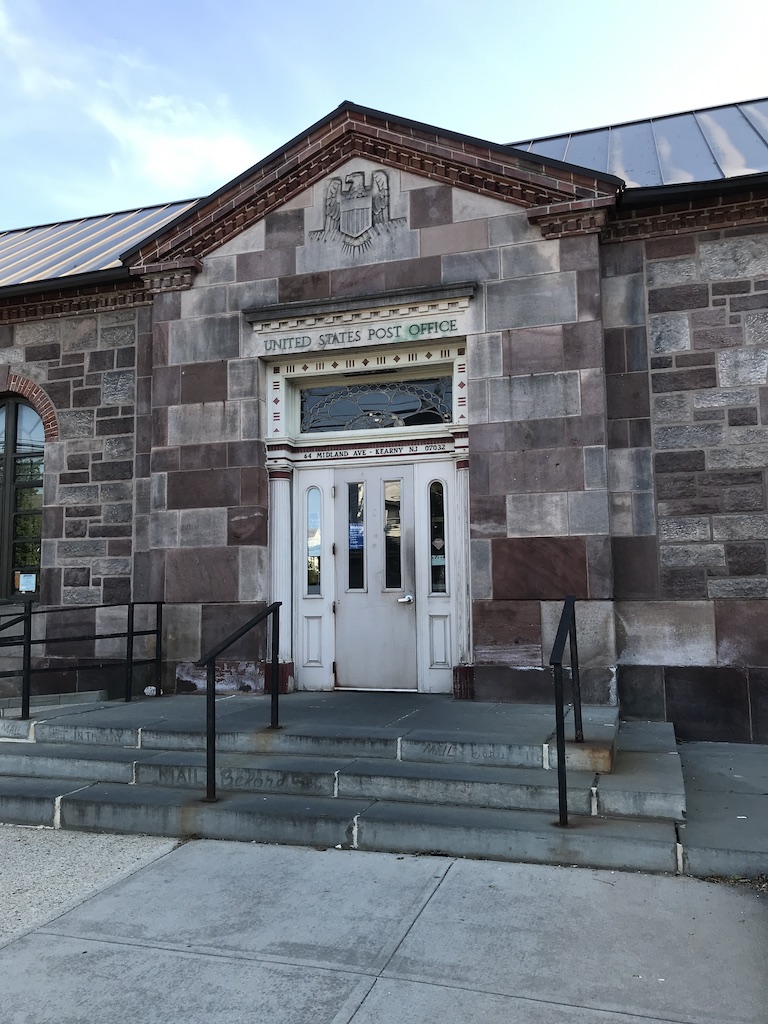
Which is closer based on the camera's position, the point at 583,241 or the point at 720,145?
the point at 583,241

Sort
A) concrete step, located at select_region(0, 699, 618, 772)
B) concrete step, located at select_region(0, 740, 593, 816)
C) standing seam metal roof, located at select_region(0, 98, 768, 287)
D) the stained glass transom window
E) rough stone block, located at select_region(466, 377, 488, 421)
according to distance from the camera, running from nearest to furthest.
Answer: concrete step, located at select_region(0, 740, 593, 816)
concrete step, located at select_region(0, 699, 618, 772)
rough stone block, located at select_region(466, 377, 488, 421)
standing seam metal roof, located at select_region(0, 98, 768, 287)
the stained glass transom window

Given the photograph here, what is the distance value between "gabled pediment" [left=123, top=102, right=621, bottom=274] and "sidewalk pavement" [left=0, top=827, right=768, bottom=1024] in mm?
A: 5833

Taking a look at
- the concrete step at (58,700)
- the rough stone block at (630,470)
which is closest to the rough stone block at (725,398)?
the rough stone block at (630,470)

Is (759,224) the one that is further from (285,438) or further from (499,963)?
(499,963)

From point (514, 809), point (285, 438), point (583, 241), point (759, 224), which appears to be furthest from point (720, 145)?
point (514, 809)

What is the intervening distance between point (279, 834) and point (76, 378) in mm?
6450

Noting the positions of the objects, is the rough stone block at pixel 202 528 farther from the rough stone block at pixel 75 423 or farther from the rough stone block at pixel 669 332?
the rough stone block at pixel 669 332

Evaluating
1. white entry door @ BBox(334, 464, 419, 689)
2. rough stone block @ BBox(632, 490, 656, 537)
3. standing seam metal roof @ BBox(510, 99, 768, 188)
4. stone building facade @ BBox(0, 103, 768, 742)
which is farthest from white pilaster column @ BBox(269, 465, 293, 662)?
standing seam metal roof @ BBox(510, 99, 768, 188)

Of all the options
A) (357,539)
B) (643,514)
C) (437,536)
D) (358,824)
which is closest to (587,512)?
(643,514)

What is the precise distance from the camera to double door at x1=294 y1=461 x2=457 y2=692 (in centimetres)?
817

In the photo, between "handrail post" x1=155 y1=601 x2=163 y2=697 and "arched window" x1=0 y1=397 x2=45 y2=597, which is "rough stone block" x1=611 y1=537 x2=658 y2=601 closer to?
"handrail post" x1=155 y1=601 x2=163 y2=697

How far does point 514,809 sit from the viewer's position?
5082 millimetres

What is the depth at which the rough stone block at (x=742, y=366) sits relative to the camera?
7348mm

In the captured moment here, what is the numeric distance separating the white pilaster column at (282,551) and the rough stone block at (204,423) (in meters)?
0.61
